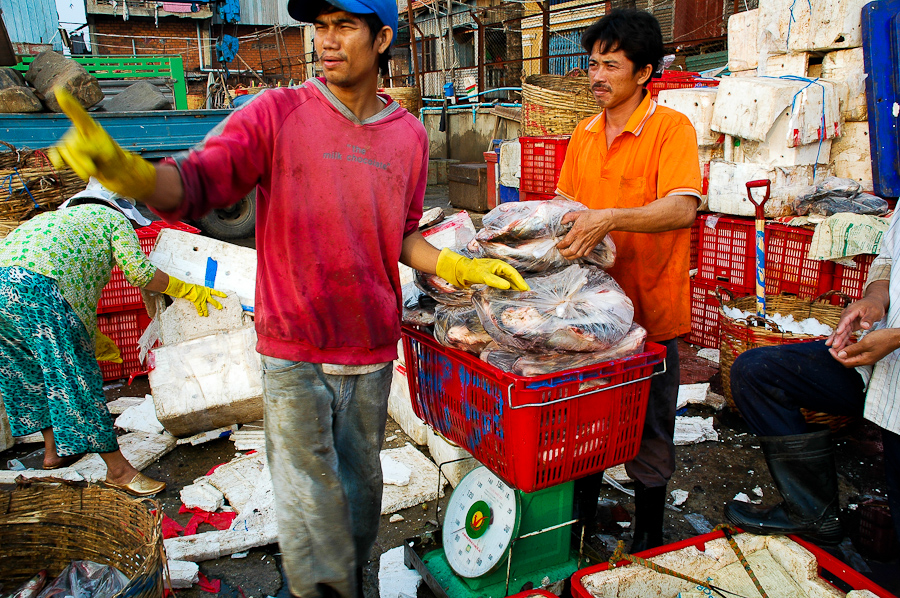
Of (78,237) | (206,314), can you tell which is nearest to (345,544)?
(78,237)

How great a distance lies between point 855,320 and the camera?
7.62 feet

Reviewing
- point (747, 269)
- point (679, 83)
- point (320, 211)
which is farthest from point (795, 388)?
point (679, 83)

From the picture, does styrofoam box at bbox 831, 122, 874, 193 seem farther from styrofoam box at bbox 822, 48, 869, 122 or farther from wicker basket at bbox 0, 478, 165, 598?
wicker basket at bbox 0, 478, 165, 598

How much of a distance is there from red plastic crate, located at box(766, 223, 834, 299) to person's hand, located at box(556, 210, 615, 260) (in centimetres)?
320

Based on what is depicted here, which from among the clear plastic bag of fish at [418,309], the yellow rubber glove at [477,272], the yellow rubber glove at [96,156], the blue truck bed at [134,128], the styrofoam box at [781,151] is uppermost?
the blue truck bed at [134,128]

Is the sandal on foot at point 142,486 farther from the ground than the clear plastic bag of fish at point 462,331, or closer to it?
closer to it

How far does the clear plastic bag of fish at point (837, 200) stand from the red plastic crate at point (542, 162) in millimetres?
2404

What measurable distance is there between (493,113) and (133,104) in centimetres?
733

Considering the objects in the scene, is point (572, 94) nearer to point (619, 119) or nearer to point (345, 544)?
point (619, 119)

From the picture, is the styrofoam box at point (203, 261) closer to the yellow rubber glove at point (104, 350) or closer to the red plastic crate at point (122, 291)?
the red plastic crate at point (122, 291)

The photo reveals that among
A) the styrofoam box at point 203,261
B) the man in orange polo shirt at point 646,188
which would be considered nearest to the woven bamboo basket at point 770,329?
the man in orange polo shirt at point 646,188

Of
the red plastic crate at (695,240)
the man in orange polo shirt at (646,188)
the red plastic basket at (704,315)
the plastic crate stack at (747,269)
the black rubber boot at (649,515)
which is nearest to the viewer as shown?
the man in orange polo shirt at (646,188)

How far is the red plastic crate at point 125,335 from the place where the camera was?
5160 millimetres

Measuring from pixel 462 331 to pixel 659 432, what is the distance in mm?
1071
